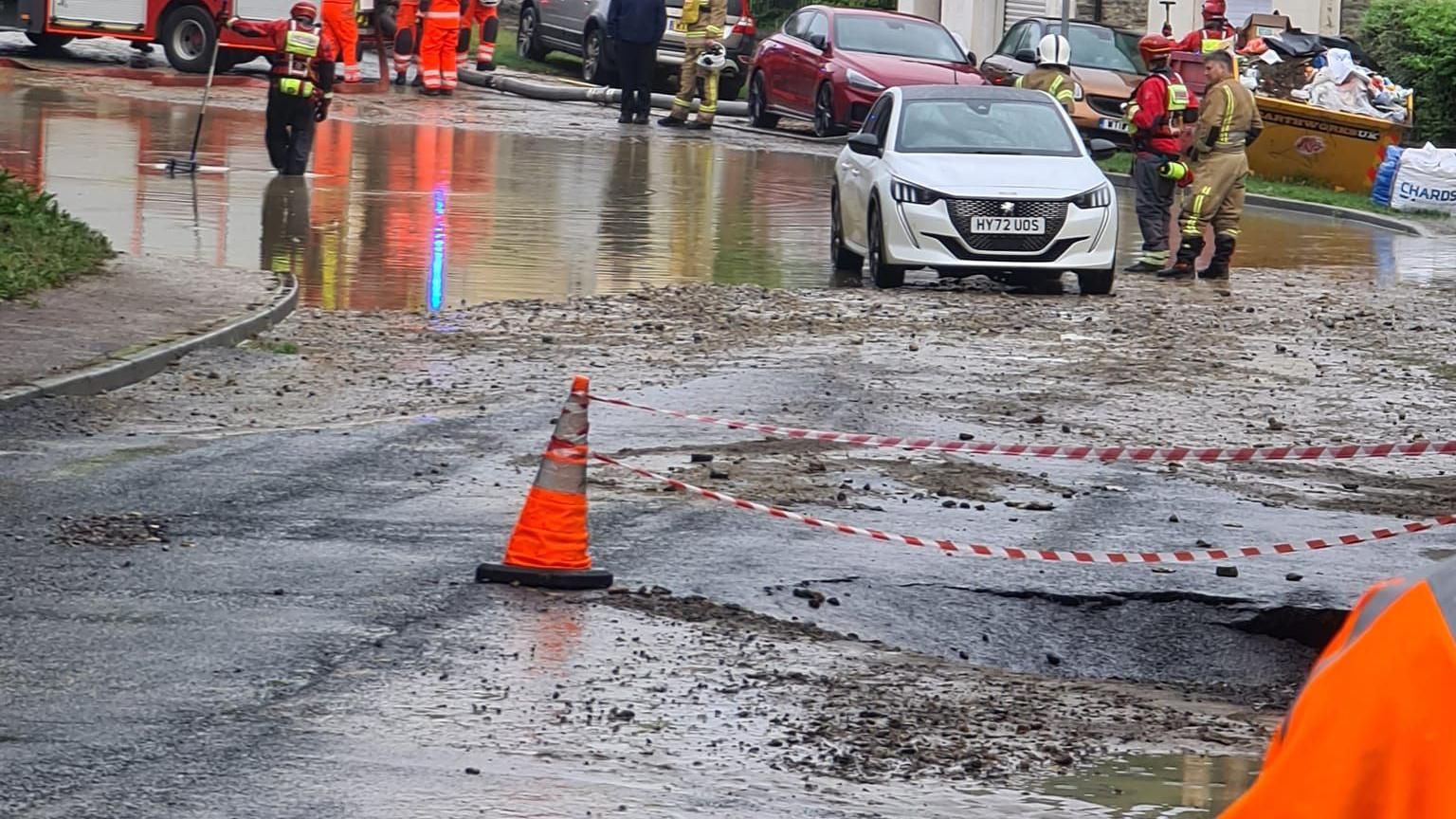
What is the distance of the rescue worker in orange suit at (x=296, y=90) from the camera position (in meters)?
20.9

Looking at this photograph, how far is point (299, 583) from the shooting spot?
296 inches

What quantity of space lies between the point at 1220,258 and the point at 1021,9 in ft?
77.2

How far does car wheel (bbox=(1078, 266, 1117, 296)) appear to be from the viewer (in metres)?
16.9

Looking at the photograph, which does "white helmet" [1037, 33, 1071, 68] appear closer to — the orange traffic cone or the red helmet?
the red helmet

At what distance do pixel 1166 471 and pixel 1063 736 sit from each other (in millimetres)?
4076

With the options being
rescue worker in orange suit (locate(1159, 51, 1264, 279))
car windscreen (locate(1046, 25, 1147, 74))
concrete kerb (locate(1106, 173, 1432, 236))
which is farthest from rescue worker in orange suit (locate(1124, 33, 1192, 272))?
car windscreen (locate(1046, 25, 1147, 74))

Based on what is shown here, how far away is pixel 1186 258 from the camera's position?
1828 centimetres

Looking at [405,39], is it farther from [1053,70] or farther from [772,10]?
[1053,70]

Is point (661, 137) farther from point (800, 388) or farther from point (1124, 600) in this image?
point (1124, 600)

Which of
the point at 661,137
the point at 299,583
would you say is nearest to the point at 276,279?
the point at 299,583

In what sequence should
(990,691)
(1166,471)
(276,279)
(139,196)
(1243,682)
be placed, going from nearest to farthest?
1. (990,691)
2. (1243,682)
3. (1166,471)
4. (276,279)
5. (139,196)

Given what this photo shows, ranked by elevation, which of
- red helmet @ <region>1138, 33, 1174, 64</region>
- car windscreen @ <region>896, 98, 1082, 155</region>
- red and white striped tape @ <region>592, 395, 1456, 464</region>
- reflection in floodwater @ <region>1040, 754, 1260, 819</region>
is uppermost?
red helmet @ <region>1138, 33, 1174, 64</region>

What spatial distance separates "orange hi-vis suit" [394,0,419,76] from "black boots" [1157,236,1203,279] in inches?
701

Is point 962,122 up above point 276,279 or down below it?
above
